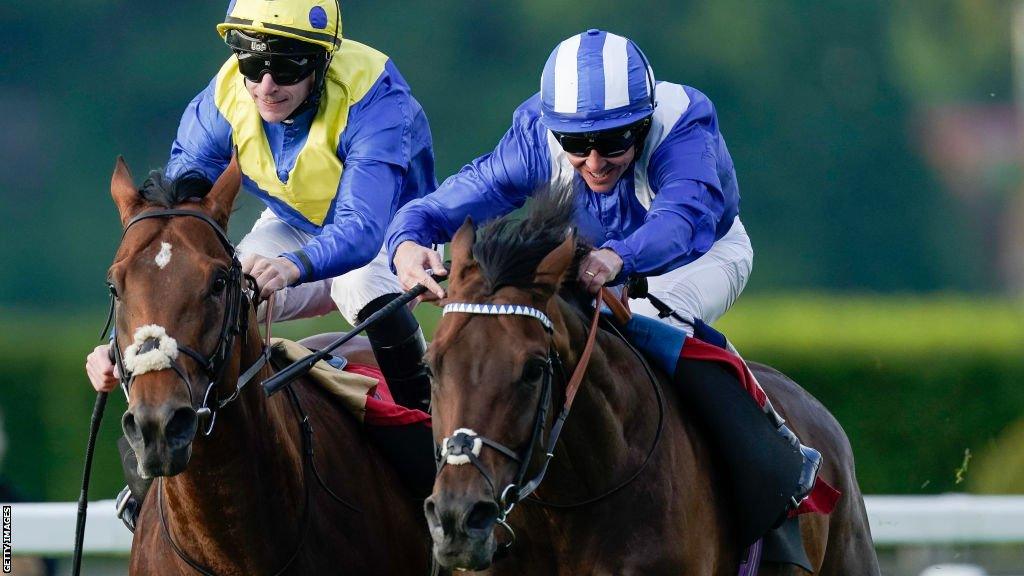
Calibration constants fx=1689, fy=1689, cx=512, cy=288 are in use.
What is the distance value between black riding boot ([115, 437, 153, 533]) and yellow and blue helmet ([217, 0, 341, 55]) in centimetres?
125

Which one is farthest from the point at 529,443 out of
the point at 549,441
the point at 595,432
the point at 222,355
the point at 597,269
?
the point at 222,355

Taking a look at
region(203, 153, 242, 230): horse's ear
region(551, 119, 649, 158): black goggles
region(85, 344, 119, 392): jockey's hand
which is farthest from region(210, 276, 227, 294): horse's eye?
region(551, 119, 649, 158): black goggles

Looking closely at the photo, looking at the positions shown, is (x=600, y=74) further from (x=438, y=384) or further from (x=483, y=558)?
(x=483, y=558)

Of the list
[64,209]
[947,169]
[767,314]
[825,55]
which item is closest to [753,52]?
[825,55]

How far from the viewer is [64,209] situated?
61.7ft

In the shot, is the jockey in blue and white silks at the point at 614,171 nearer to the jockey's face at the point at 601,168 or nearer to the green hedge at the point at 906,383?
the jockey's face at the point at 601,168

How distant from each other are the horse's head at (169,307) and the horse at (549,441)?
0.55 m

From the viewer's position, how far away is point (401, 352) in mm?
5227

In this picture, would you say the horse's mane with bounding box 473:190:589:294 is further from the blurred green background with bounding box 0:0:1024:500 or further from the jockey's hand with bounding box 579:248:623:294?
the blurred green background with bounding box 0:0:1024:500

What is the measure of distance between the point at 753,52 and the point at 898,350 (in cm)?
1105

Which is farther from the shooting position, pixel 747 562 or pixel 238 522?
pixel 747 562

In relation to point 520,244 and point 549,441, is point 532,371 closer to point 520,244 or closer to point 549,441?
point 549,441

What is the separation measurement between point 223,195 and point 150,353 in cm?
59

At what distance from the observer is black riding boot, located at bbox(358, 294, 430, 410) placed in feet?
17.0
